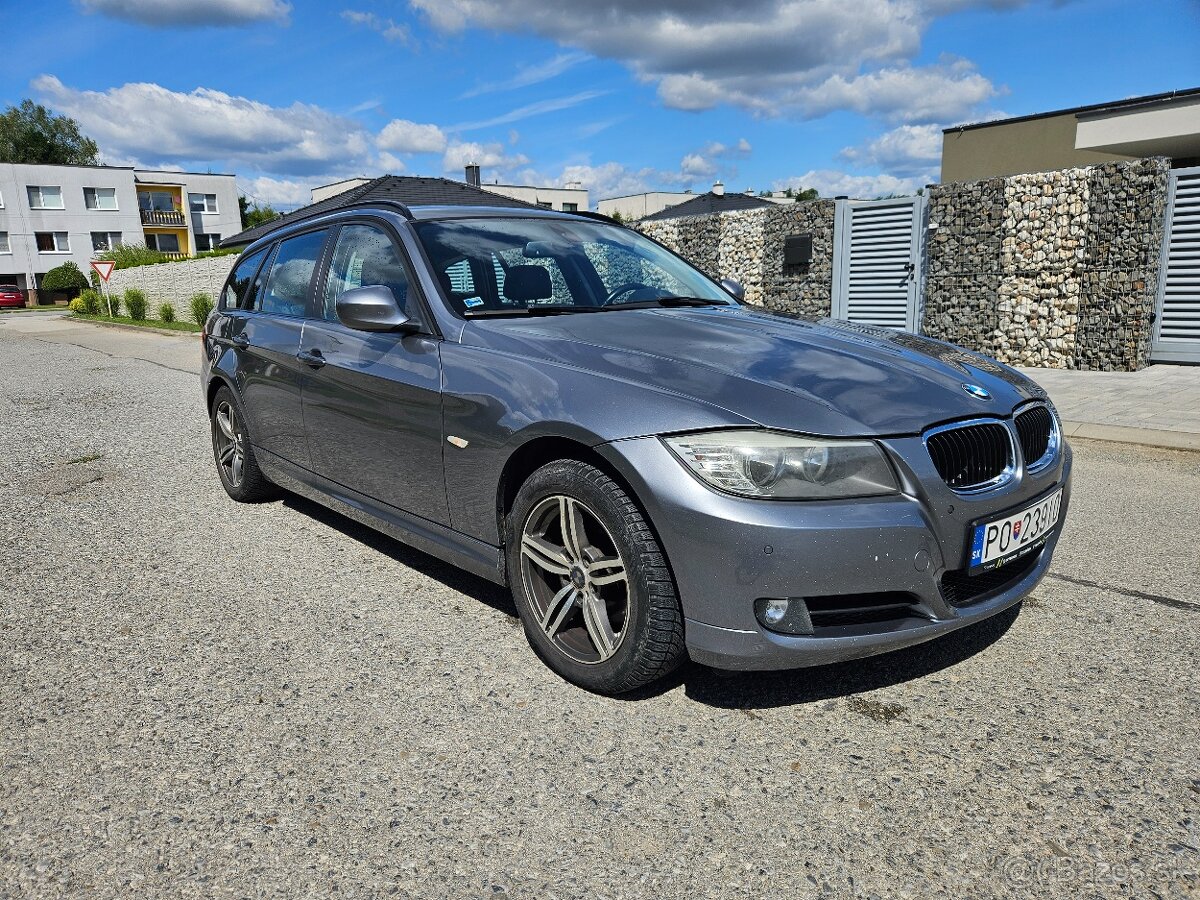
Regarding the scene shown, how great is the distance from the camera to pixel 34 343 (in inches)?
840

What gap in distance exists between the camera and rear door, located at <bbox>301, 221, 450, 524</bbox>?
3.28 meters

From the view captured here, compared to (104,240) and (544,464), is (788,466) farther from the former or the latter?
(104,240)

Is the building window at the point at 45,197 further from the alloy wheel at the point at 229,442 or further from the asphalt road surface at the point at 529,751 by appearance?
the asphalt road surface at the point at 529,751

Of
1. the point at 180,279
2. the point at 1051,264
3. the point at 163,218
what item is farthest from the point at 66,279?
the point at 1051,264

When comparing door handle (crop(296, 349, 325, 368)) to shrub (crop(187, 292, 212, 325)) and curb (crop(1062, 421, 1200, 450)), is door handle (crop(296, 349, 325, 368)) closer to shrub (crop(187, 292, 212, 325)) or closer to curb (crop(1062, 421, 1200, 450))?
curb (crop(1062, 421, 1200, 450))

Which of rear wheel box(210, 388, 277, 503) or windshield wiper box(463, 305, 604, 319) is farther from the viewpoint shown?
rear wheel box(210, 388, 277, 503)

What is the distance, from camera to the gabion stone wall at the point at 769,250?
14.9 metres

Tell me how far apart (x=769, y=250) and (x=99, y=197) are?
66518 mm

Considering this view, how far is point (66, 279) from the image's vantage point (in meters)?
60.4

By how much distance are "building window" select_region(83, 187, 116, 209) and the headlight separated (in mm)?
76142

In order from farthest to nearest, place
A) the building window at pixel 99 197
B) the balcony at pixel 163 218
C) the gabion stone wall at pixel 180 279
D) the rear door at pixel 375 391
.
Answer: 1. the balcony at pixel 163 218
2. the building window at pixel 99 197
3. the gabion stone wall at pixel 180 279
4. the rear door at pixel 375 391

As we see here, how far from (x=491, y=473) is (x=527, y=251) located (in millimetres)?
1218

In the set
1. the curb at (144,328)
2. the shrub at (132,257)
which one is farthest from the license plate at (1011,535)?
the shrub at (132,257)

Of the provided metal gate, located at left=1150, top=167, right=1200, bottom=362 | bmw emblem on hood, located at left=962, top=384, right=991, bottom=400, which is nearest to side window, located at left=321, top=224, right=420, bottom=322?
bmw emblem on hood, located at left=962, top=384, right=991, bottom=400
